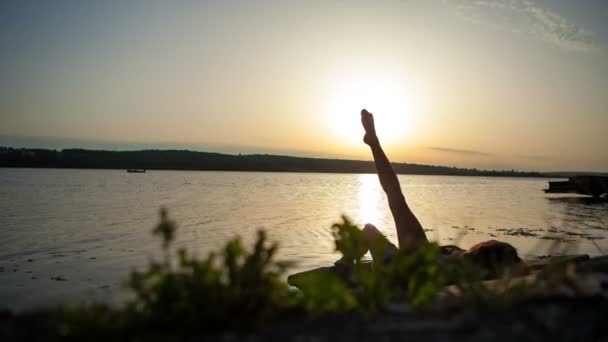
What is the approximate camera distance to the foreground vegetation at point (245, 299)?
269cm

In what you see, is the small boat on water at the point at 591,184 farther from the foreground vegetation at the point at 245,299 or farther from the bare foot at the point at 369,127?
the foreground vegetation at the point at 245,299

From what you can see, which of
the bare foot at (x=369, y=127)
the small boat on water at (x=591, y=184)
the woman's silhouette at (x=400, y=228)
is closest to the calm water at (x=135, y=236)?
the woman's silhouette at (x=400, y=228)

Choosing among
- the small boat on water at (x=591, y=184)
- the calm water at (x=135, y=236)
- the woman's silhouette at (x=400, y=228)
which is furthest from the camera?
the small boat on water at (x=591, y=184)

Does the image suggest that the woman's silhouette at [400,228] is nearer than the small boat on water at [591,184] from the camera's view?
Yes

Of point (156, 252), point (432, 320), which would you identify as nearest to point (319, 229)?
point (156, 252)

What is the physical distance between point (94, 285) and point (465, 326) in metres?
8.99

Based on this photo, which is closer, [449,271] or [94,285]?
[449,271]

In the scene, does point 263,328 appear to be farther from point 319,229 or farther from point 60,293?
point 319,229

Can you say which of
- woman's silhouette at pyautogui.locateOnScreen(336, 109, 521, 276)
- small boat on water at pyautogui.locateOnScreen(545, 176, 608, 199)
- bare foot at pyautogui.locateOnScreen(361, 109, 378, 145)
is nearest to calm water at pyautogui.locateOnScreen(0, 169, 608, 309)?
woman's silhouette at pyautogui.locateOnScreen(336, 109, 521, 276)

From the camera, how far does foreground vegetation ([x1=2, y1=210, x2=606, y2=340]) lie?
269 centimetres

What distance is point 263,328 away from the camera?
2.80 m

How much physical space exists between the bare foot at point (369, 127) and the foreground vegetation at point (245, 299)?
4577 millimetres

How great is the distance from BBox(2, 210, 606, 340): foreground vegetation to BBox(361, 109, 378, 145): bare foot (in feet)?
15.0

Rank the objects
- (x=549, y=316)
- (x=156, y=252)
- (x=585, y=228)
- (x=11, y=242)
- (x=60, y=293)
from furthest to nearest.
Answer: (x=585, y=228), (x=11, y=242), (x=156, y=252), (x=60, y=293), (x=549, y=316)
